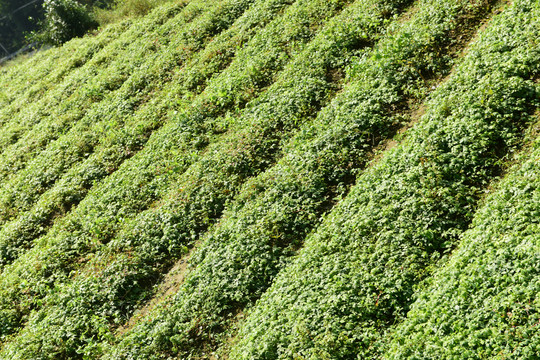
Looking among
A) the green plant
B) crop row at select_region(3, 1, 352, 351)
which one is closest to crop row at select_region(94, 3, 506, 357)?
→ crop row at select_region(3, 1, 352, 351)

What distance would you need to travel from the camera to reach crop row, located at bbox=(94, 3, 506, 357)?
1028cm

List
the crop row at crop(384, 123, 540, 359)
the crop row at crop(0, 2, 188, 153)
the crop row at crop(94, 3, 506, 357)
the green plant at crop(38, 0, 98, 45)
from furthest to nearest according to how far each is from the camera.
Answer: the green plant at crop(38, 0, 98, 45), the crop row at crop(0, 2, 188, 153), the crop row at crop(94, 3, 506, 357), the crop row at crop(384, 123, 540, 359)

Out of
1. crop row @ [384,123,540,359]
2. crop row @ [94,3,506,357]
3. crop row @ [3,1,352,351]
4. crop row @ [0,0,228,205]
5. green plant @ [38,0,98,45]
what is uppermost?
green plant @ [38,0,98,45]

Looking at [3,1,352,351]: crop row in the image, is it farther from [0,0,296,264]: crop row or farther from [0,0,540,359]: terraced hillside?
[0,0,296,264]: crop row

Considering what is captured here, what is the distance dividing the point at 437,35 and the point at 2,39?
56.4m

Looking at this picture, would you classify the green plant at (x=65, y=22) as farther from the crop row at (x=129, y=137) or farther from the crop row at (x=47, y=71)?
the crop row at (x=129, y=137)

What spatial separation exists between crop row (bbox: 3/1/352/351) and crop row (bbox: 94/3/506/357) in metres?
1.37

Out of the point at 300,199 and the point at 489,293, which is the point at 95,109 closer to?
the point at 300,199

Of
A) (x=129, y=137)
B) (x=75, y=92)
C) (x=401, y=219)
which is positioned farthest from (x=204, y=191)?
(x=75, y=92)

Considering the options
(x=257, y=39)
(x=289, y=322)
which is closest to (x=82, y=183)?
(x=257, y=39)

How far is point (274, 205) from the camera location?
37.5 feet

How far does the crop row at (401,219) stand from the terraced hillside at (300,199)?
36mm

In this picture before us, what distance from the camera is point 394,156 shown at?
1045 centimetres

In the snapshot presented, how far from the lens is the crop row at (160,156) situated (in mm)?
13867
